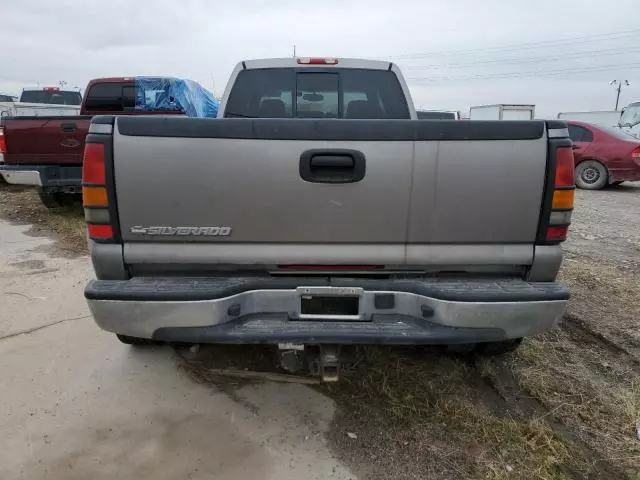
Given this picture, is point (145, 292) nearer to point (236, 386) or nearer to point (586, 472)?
point (236, 386)

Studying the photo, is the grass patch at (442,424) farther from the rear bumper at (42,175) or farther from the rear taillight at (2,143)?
the rear taillight at (2,143)

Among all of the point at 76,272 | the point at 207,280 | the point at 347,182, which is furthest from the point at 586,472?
the point at 76,272

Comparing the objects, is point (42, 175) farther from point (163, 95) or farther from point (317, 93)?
point (317, 93)

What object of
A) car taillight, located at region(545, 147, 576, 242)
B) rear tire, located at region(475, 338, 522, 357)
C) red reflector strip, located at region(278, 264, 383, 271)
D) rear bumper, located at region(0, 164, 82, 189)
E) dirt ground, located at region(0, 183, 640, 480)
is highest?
car taillight, located at region(545, 147, 576, 242)

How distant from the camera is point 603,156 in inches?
439

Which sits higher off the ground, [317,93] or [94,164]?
[317,93]

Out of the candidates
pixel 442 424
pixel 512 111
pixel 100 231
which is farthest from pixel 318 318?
Answer: pixel 512 111

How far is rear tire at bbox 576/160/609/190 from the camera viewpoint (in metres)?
11.4

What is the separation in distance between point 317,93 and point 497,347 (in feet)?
8.67

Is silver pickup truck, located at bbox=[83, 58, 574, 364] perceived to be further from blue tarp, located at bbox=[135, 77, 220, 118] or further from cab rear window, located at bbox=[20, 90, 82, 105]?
cab rear window, located at bbox=[20, 90, 82, 105]

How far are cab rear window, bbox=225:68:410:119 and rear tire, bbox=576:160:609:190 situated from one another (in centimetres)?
900

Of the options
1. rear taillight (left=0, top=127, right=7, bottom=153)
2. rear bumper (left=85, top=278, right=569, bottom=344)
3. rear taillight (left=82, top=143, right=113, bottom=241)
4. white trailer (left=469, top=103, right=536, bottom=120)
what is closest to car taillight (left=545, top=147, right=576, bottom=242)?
rear bumper (left=85, top=278, right=569, bottom=344)

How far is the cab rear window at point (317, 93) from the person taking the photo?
432cm

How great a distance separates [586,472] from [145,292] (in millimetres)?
2275
